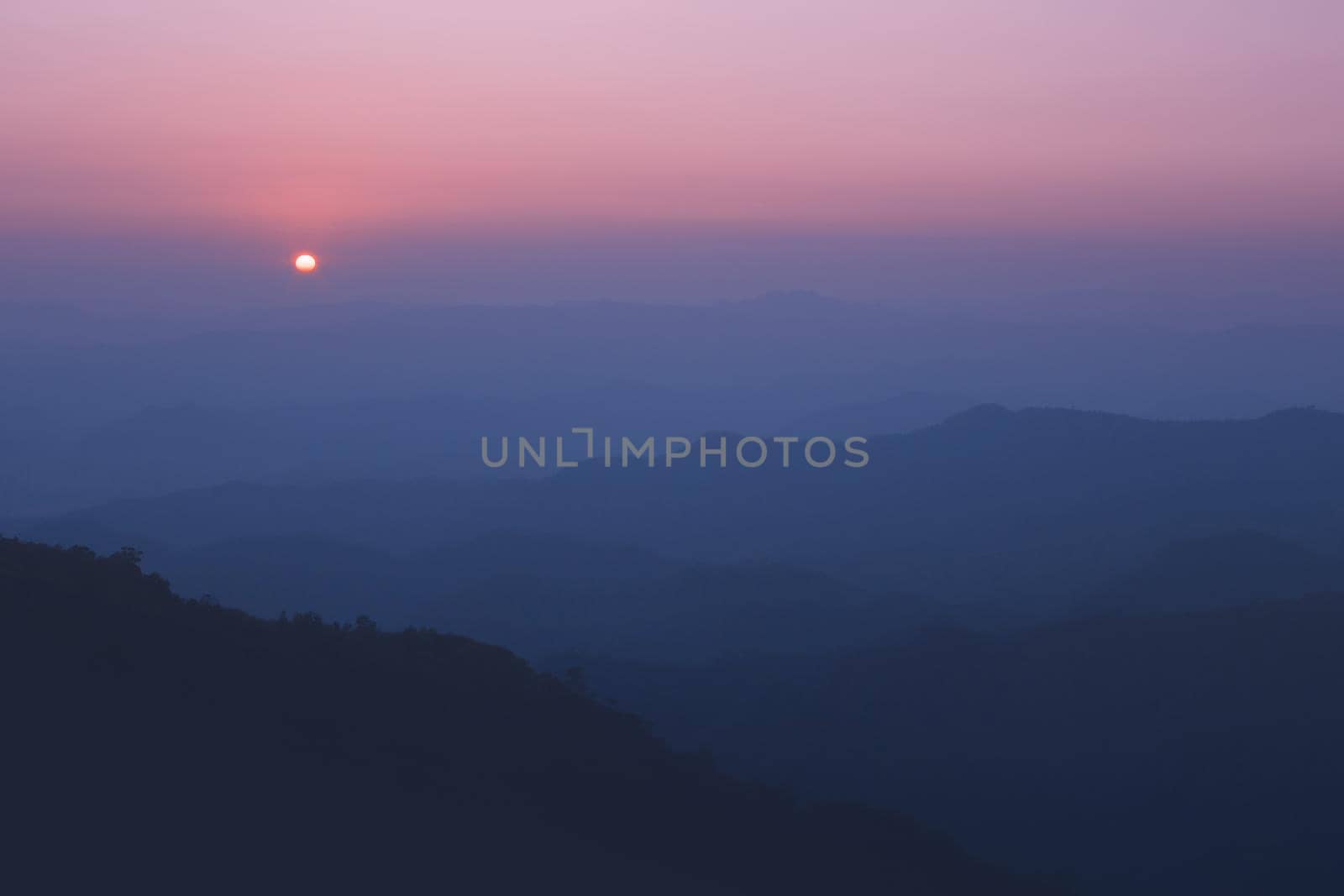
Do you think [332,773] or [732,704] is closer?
[332,773]

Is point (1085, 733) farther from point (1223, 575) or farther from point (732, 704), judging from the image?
point (1223, 575)

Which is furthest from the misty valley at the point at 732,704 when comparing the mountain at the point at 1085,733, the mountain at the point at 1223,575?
the mountain at the point at 1223,575

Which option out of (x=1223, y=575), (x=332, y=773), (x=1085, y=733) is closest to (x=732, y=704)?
(x=1085, y=733)

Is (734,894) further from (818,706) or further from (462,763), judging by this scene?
(818,706)

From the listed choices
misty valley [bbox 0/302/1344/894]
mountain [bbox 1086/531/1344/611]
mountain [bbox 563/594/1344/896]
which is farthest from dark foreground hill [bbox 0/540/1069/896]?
mountain [bbox 1086/531/1344/611]

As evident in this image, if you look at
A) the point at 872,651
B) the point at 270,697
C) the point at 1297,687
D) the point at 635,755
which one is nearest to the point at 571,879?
the point at 270,697

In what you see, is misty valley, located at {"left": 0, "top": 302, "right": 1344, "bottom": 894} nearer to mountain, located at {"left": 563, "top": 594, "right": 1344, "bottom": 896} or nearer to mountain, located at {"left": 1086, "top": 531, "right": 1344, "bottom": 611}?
mountain, located at {"left": 563, "top": 594, "right": 1344, "bottom": 896}
